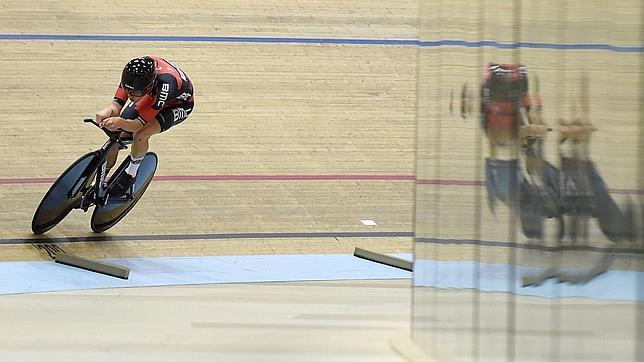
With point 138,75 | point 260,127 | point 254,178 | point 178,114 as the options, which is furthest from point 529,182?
point 260,127

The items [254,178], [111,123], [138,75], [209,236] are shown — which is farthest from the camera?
[254,178]

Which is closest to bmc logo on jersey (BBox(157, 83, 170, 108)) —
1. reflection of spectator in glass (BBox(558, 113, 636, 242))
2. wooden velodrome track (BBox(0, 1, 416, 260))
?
wooden velodrome track (BBox(0, 1, 416, 260))

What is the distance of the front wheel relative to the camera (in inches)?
215

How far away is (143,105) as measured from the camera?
5289mm

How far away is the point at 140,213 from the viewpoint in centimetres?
595

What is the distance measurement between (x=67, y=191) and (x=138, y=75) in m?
0.73

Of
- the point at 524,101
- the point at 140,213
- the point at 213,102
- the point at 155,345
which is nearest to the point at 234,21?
the point at 213,102

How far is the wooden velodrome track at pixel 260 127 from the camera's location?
3.77m

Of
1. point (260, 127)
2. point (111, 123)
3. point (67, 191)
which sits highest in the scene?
point (260, 127)

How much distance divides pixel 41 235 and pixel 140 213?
567 millimetres

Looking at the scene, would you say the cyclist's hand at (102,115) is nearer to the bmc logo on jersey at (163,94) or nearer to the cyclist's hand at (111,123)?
the cyclist's hand at (111,123)

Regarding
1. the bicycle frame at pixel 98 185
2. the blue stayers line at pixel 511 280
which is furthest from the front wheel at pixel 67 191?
the blue stayers line at pixel 511 280

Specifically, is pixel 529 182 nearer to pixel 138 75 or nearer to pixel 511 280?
pixel 511 280

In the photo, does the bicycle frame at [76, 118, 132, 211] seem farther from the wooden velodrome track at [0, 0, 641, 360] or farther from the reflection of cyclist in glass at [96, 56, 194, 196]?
the wooden velodrome track at [0, 0, 641, 360]
